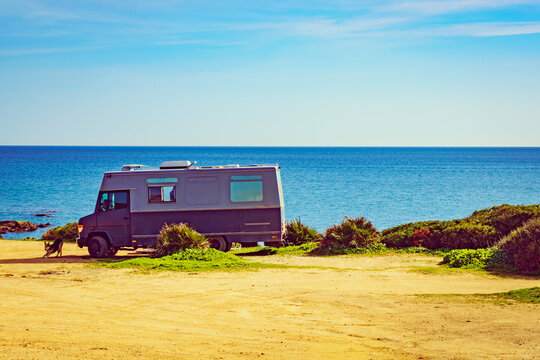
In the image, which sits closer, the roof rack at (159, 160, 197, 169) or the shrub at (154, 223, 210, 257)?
the shrub at (154, 223, 210, 257)

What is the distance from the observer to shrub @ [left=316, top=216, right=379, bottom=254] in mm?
20938

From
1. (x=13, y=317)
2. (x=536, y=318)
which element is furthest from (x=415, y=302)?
(x=13, y=317)

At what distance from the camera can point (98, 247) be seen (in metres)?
21.2

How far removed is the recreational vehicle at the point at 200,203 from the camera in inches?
823

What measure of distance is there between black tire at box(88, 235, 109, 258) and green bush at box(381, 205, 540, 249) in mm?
9617

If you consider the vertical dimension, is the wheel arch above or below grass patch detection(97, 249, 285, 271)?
above

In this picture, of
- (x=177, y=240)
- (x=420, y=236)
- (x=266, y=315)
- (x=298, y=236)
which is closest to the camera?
(x=266, y=315)

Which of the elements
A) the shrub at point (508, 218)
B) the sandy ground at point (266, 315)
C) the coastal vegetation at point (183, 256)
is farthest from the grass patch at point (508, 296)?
the coastal vegetation at point (183, 256)

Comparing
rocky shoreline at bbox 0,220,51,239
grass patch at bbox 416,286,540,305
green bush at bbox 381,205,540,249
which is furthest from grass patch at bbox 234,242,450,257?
rocky shoreline at bbox 0,220,51,239

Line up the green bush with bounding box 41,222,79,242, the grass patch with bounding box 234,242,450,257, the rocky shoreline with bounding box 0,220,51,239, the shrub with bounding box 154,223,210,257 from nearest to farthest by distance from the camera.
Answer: the shrub with bounding box 154,223,210,257 → the grass patch with bounding box 234,242,450,257 → the green bush with bounding box 41,222,79,242 → the rocky shoreline with bounding box 0,220,51,239

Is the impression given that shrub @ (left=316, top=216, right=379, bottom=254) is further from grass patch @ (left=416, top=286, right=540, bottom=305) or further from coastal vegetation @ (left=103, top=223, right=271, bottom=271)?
grass patch @ (left=416, top=286, right=540, bottom=305)

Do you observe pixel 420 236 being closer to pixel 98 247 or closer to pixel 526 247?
pixel 526 247

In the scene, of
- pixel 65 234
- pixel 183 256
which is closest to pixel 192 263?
pixel 183 256

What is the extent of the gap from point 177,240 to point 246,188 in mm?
3005
